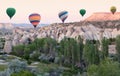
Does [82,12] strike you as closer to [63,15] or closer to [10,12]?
[63,15]

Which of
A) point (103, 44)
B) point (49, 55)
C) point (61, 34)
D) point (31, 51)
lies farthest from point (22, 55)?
point (61, 34)

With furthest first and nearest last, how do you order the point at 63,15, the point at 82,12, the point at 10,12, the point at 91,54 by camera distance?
the point at 82,12 < the point at 63,15 < the point at 10,12 < the point at 91,54

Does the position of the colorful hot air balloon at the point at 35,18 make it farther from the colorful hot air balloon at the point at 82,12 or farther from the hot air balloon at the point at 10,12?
the colorful hot air balloon at the point at 82,12

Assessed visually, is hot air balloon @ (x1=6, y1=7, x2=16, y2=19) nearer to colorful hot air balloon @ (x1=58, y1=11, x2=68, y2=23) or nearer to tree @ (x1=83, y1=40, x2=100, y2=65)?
colorful hot air balloon @ (x1=58, y1=11, x2=68, y2=23)

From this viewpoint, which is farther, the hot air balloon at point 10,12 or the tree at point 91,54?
the hot air balloon at point 10,12

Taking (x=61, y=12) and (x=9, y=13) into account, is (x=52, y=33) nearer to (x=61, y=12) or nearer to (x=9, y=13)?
(x=61, y=12)

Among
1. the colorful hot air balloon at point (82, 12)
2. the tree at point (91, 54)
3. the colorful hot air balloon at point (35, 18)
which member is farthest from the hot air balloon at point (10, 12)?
the colorful hot air balloon at point (82, 12)

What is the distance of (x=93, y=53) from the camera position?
149 ft

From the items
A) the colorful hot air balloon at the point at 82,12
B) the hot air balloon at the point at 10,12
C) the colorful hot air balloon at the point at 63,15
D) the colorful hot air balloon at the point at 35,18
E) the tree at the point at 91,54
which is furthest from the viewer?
the colorful hot air balloon at the point at 82,12

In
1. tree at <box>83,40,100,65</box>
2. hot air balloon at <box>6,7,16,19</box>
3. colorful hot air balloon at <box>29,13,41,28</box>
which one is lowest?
tree at <box>83,40,100,65</box>

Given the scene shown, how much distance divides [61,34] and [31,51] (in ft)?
118

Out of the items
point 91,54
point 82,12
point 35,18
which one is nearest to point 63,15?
point 82,12

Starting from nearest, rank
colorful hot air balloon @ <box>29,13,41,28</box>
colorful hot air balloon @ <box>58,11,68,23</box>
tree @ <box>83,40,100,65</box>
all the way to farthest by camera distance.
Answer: tree @ <box>83,40,100,65</box>, colorful hot air balloon @ <box>29,13,41,28</box>, colorful hot air balloon @ <box>58,11,68,23</box>

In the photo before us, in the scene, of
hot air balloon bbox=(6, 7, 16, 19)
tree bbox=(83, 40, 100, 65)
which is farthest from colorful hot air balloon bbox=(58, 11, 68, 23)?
tree bbox=(83, 40, 100, 65)
